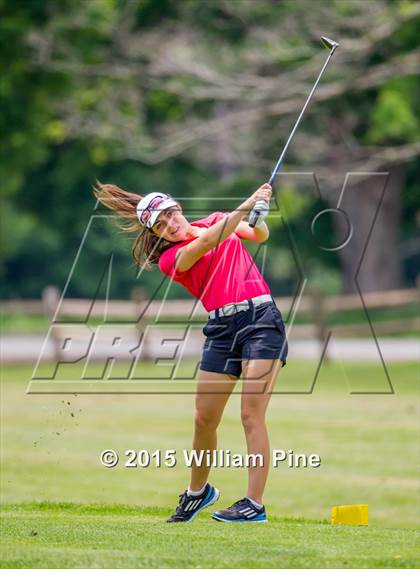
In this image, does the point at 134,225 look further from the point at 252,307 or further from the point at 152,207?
the point at 252,307

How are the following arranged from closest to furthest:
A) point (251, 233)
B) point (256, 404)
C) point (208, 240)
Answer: point (208, 240)
point (256, 404)
point (251, 233)

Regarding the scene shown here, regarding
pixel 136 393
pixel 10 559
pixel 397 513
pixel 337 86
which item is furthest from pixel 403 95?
pixel 10 559

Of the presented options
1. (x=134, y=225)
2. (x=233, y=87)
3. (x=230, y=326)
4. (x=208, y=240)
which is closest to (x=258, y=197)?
(x=208, y=240)

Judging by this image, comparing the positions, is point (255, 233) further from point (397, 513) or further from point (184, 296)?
point (184, 296)

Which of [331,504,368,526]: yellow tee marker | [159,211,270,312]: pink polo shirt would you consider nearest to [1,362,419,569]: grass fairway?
[331,504,368,526]: yellow tee marker

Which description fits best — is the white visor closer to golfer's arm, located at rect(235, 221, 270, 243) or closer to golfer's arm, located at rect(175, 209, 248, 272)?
golfer's arm, located at rect(175, 209, 248, 272)

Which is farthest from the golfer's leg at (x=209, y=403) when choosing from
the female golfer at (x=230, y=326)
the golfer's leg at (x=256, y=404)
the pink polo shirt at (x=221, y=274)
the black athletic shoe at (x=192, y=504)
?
the pink polo shirt at (x=221, y=274)

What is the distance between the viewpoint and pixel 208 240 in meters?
7.27

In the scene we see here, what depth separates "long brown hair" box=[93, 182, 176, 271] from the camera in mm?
7770

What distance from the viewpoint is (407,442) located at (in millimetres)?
14422

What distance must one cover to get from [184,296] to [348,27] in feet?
66.1

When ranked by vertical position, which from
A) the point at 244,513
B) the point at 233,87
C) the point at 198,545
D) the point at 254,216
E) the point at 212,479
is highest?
the point at 233,87

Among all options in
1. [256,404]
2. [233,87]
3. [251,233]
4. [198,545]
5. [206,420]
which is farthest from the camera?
[233,87]

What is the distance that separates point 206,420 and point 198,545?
4.20 ft
